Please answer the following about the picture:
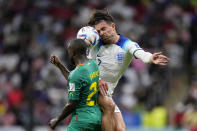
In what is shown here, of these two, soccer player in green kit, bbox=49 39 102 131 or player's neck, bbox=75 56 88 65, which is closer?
soccer player in green kit, bbox=49 39 102 131

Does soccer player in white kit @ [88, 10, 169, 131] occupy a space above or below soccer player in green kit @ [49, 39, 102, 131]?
above

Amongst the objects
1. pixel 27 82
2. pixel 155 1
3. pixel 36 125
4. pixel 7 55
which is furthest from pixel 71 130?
pixel 155 1

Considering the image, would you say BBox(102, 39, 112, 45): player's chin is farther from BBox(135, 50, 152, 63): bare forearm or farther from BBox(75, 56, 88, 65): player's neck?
BBox(75, 56, 88, 65): player's neck

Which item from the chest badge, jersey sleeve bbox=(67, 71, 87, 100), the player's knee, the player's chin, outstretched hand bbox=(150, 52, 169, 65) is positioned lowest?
the player's knee

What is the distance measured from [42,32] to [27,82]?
2.03 m

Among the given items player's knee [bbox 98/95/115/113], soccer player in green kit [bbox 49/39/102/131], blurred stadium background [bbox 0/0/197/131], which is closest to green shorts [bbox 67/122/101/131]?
soccer player in green kit [bbox 49/39/102/131]

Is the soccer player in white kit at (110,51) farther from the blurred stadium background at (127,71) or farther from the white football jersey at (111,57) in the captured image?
the blurred stadium background at (127,71)

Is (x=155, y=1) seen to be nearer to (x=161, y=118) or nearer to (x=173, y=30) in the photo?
(x=173, y=30)

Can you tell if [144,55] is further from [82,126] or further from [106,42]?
[82,126]

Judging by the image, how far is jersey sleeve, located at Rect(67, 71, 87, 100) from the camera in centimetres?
641

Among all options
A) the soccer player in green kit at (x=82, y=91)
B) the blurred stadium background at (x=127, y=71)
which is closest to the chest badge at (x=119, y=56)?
the soccer player in green kit at (x=82, y=91)

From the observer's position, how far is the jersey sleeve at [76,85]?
6410 mm

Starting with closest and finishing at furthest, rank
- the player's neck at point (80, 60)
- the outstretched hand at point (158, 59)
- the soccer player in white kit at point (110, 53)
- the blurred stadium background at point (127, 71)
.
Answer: the outstretched hand at point (158, 59)
the player's neck at point (80, 60)
the soccer player in white kit at point (110, 53)
the blurred stadium background at point (127, 71)

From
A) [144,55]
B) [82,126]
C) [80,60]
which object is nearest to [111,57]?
[144,55]
